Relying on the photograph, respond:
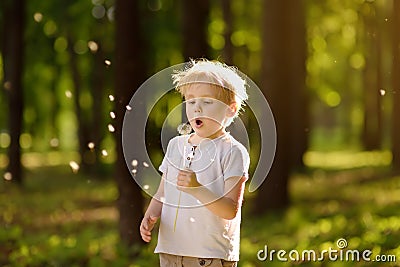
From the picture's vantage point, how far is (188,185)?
4.04m

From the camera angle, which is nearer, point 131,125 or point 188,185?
point 188,185

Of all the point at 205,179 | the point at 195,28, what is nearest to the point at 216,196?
the point at 205,179

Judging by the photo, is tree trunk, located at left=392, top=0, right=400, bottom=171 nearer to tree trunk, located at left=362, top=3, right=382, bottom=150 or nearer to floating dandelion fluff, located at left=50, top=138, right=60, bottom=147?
tree trunk, located at left=362, top=3, right=382, bottom=150

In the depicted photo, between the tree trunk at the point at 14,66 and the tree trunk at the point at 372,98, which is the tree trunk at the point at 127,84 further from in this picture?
the tree trunk at the point at 372,98

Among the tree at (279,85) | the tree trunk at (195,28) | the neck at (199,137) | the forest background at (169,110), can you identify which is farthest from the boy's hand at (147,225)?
the tree at (279,85)

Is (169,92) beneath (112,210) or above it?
beneath

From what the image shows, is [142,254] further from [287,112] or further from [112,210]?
[112,210]

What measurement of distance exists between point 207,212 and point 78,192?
41.1 feet

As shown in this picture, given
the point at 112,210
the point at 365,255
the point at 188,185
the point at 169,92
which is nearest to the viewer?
the point at 188,185

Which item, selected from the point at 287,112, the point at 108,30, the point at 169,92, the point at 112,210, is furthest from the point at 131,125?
the point at 108,30

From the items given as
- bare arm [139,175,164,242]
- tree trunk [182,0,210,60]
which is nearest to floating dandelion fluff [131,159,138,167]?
bare arm [139,175,164,242]

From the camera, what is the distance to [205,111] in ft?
13.9

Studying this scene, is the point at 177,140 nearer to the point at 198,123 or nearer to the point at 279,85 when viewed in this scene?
the point at 198,123

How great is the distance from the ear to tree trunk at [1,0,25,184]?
10030mm
